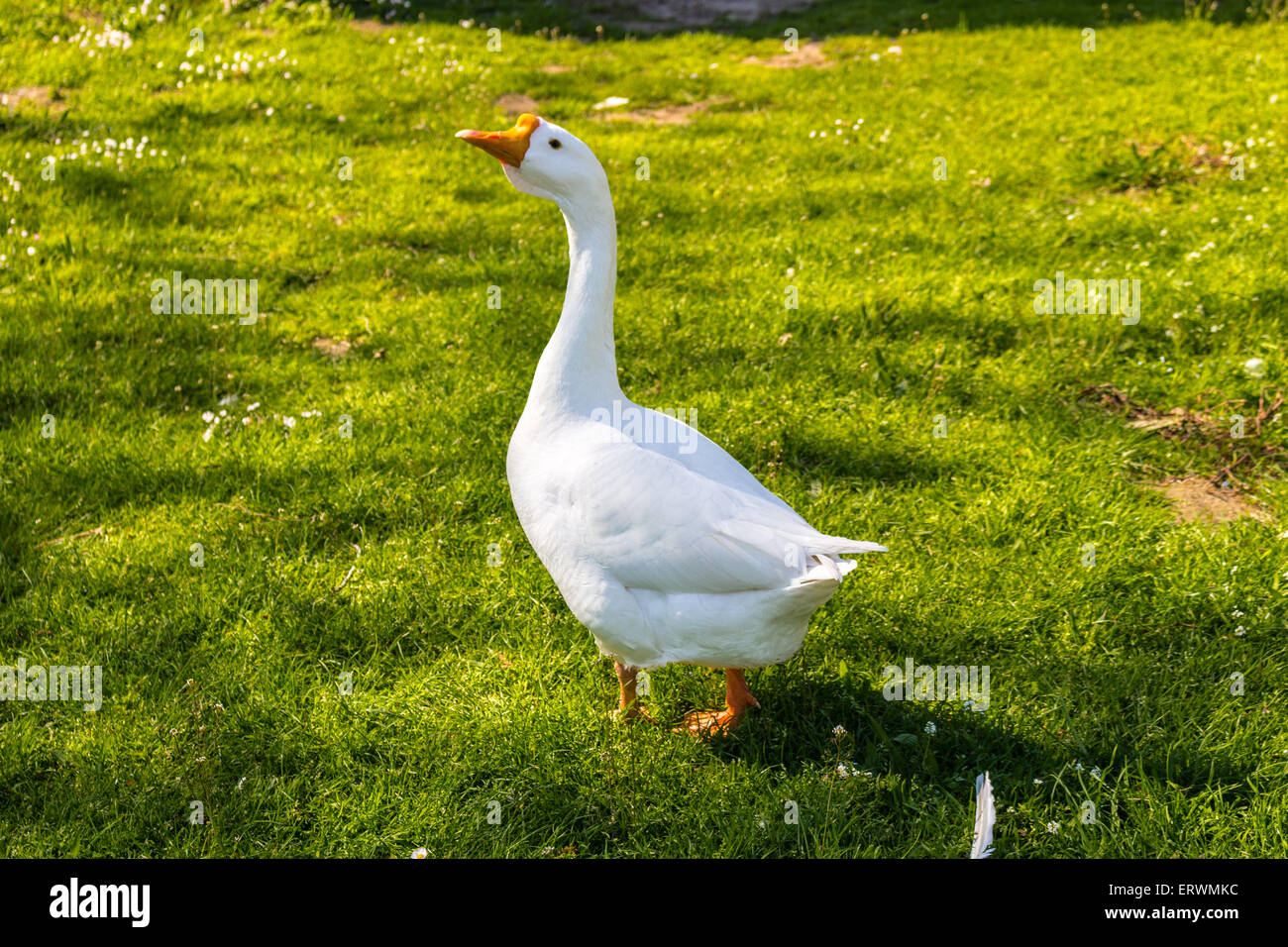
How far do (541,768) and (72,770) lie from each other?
159 centimetres

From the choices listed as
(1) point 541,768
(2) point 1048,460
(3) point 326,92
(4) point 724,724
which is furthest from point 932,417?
(3) point 326,92

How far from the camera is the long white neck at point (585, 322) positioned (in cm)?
341

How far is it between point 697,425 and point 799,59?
7.87 m

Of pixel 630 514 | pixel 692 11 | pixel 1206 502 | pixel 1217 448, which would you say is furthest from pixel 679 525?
pixel 692 11

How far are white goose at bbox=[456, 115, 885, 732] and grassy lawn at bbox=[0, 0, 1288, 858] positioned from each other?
0.55 meters

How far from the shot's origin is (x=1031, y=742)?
11.1 ft

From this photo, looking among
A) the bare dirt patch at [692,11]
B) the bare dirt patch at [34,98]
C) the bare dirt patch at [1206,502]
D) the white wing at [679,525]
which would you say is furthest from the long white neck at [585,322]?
the bare dirt patch at [692,11]

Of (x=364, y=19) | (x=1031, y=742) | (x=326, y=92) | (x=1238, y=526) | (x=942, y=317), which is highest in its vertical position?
(x=364, y=19)

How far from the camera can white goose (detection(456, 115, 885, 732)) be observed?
9.91 ft

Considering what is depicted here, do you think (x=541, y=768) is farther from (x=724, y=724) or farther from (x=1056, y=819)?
(x=1056, y=819)

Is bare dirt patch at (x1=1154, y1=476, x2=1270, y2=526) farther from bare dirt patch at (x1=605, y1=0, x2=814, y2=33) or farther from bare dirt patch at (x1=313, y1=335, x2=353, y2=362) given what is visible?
bare dirt patch at (x1=605, y1=0, x2=814, y2=33)

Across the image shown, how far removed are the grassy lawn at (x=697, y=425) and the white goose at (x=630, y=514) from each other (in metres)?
0.55

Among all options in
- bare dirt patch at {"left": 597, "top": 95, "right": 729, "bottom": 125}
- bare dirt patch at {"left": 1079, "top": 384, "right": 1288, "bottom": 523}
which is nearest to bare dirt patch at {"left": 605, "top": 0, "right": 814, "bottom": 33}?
bare dirt patch at {"left": 597, "top": 95, "right": 729, "bottom": 125}

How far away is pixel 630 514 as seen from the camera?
3.15 meters
